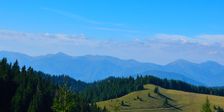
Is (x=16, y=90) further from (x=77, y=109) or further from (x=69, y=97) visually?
(x=69, y=97)

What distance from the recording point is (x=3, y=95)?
115188mm

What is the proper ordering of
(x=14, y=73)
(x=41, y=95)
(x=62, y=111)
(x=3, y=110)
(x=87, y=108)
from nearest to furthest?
1. (x=62, y=111)
2. (x=3, y=110)
3. (x=41, y=95)
4. (x=14, y=73)
5. (x=87, y=108)

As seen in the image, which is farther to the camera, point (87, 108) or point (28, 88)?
A: point (87, 108)

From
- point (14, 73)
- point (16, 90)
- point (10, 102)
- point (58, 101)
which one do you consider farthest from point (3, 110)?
point (58, 101)

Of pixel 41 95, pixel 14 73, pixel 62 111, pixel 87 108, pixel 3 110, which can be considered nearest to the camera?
pixel 62 111

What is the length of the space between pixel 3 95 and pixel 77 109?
34.4 m

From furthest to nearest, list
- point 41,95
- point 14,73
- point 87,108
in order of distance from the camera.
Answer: point 87,108
point 14,73
point 41,95

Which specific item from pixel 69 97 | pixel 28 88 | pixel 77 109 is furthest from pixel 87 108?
pixel 69 97

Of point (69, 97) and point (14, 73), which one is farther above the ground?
point (14, 73)

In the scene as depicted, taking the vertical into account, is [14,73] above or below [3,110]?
above

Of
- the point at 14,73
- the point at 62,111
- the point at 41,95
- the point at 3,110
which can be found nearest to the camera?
the point at 62,111

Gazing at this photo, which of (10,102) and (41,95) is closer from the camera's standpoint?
(10,102)

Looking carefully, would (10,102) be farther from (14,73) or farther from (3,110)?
(14,73)

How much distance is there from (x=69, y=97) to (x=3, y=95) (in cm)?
5413
